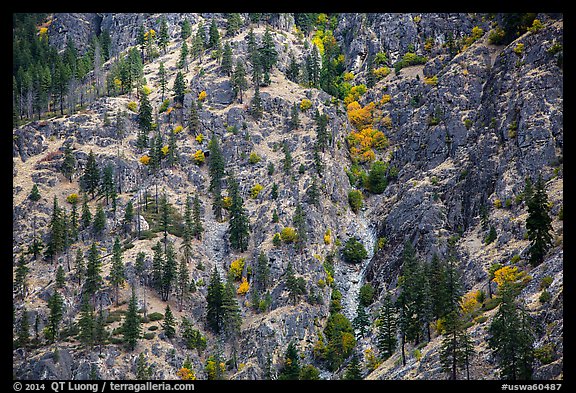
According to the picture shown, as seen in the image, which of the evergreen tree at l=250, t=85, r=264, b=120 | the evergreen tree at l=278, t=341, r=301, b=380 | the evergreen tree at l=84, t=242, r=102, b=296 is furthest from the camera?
the evergreen tree at l=250, t=85, r=264, b=120

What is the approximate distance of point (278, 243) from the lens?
461 feet

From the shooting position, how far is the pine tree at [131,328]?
117 m

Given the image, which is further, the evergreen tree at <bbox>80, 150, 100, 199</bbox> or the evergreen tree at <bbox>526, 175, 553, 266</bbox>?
the evergreen tree at <bbox>80, 150, 100, 199</bbox>

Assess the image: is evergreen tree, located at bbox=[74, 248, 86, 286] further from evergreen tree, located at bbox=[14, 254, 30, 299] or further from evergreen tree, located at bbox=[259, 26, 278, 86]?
evergreen tree, located at bbox=[259, 26, 278, 86]

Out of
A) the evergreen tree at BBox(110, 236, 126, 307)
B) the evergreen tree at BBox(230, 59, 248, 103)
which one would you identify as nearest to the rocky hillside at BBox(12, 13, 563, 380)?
the evergreen tree at BBox(110, 236, 126, 307)

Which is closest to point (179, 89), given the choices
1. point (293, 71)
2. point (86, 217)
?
point (293, 71)

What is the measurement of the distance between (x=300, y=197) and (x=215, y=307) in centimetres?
3304

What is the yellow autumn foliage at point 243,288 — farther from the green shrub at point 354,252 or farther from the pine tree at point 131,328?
the pine tree at point 131,328

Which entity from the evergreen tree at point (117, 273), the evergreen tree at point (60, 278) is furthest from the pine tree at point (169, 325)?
the evergreen tree at point (60, 278)

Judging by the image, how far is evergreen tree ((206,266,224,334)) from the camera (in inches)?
5064

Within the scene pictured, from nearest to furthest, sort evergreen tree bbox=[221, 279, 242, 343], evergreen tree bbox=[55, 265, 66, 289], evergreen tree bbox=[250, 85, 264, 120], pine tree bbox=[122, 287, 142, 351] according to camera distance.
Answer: pine tree bbox=[122, 287, 142, 351] < evergreen tree bbox=[221, 279, 242, 343] < evergreen tree bbox=[55, 265, 66, 289] < evergreen tree bbox=[250, 85, 264, 120]

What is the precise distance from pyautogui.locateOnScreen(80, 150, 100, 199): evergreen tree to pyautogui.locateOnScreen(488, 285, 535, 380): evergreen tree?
96.4 meters

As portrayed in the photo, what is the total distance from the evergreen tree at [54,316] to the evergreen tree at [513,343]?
71955mm

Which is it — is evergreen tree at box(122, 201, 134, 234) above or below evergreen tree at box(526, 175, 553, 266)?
above
